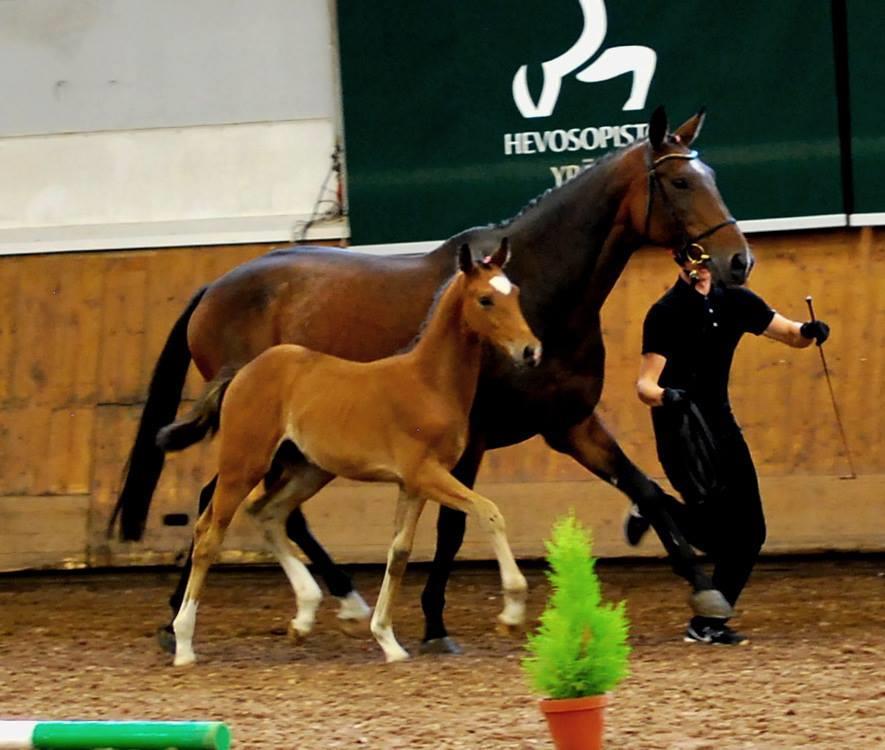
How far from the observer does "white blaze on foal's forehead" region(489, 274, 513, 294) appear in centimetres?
666

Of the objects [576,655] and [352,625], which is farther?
[352,625]

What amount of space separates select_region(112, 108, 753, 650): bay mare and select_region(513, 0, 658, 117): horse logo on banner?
284 cm

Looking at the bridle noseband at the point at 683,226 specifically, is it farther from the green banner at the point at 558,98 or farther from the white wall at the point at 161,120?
the white wall at the point at 161,120

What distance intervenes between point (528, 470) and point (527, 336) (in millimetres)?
3602

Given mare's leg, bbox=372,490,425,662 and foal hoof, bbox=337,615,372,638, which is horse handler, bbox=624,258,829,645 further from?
foal hoof, bbox=337,615,372,638

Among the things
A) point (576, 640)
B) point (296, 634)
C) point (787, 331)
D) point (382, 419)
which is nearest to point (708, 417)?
point (787, 331)

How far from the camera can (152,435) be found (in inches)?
322

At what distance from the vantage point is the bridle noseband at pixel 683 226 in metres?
6.90

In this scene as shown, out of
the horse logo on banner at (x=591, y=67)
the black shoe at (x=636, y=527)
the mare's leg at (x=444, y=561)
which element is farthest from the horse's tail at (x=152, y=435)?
the horse logo on banner at (x=591, y=67)

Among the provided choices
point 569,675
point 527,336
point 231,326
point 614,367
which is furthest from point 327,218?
point 569,675

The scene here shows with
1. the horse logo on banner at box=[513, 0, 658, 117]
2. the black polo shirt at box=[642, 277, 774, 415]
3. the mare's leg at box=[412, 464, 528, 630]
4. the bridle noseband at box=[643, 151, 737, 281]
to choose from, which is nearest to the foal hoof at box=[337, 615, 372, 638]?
the mare's leg at box=[412, 464, 528, 630]

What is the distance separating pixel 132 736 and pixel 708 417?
3557 mm

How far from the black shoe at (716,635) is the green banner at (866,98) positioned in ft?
11.7

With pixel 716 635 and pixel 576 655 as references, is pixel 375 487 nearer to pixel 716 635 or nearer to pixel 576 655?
pixel 716 635
